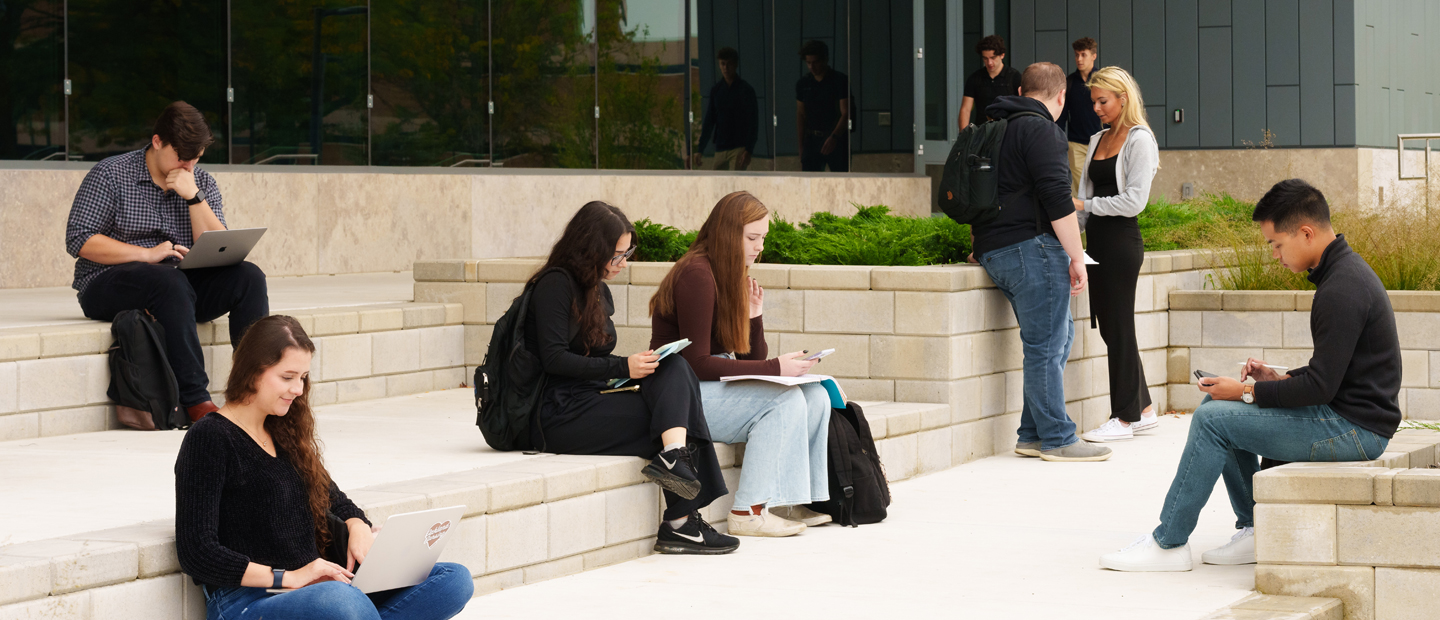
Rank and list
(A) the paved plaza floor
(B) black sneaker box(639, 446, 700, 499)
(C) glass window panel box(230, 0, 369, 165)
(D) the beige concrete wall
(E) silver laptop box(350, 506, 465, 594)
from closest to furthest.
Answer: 1. (E) silver laptop box(350, 506, 465, 594)
2. (A) the paved plaza floor
3. (B) black sneaker box(639, 446, 700, 499)
4. (D) the beige concrete wall
5. (C) glass window panel box(230, 0, 369, 165)

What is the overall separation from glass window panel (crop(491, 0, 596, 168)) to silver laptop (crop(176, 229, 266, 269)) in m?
7.91

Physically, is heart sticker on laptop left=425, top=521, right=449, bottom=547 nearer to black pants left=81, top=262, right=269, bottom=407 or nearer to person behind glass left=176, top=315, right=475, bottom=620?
person behind glass left=176, top=315, right=475, bottom=620

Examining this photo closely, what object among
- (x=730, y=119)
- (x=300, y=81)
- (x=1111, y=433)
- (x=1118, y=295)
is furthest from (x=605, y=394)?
(x=730, y=119)

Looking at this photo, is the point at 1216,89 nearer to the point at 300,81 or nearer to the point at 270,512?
the point at 300,81

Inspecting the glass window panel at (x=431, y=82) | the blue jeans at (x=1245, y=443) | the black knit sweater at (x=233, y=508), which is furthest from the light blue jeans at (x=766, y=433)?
the glass window panel at (x=431, y=82)

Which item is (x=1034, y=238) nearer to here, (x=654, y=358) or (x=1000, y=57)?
(x=654, y=358)

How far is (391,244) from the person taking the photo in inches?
547

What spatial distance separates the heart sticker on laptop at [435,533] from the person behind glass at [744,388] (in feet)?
7.59

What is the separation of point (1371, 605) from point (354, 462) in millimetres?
3552

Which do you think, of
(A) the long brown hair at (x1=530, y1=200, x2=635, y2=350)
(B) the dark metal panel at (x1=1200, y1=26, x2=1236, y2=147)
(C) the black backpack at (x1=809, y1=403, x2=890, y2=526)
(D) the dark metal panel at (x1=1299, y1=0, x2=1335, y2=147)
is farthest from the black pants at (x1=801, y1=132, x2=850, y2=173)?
(A) the long brown hair at (x1=530, y1=200, x2=635, y2=350)

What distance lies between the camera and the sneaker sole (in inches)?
232

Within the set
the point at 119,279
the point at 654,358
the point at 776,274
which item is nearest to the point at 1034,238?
the point at 776,274

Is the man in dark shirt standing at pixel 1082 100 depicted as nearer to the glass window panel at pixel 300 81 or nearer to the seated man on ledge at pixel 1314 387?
the glass window panel at pixel 300 81

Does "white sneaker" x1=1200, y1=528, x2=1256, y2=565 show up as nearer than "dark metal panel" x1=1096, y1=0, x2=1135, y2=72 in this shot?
Yes
